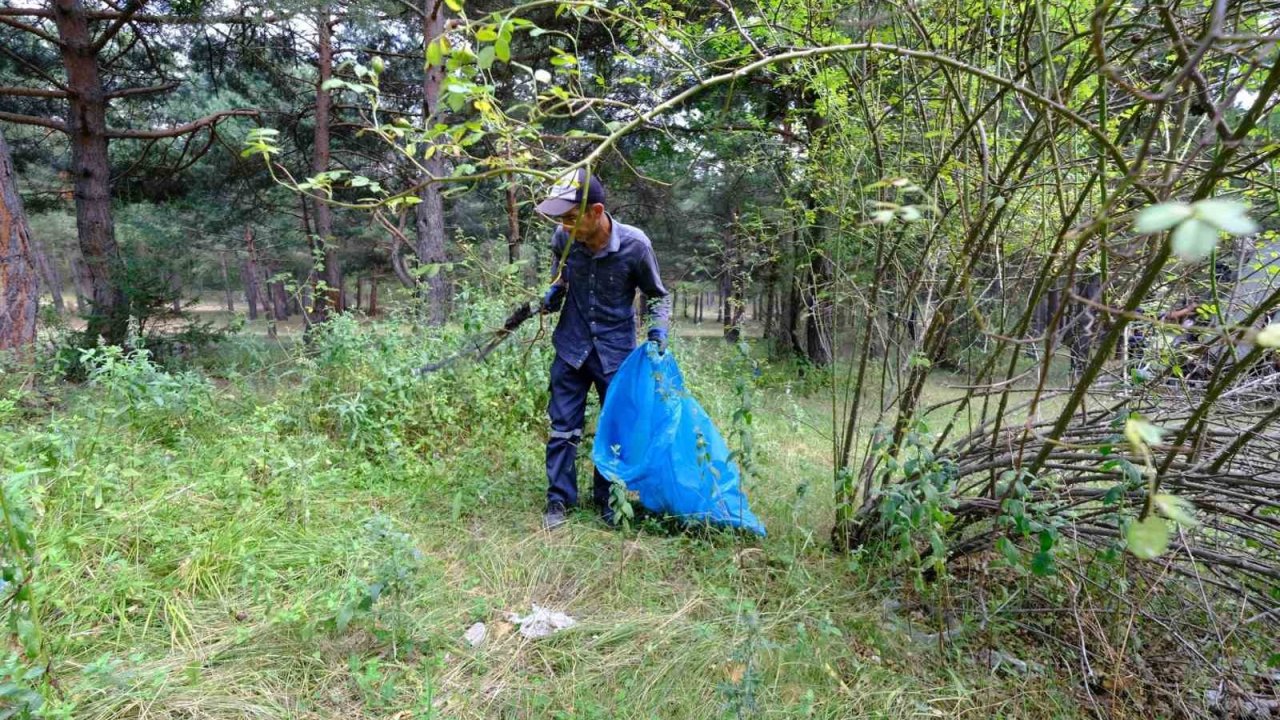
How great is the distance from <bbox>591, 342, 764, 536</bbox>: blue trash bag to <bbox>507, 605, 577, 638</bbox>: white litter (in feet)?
2.28

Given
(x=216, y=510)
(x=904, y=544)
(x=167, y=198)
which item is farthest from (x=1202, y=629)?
(x=167, y=198)

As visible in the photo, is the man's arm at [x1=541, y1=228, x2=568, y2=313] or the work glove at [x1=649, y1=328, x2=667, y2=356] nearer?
the work glove at [x1=649, y1=328, x2=667, y2=356]

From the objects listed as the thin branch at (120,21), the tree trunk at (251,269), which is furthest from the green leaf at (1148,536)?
the tree trunk at (251,269)

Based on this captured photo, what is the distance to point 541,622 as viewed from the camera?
211cm

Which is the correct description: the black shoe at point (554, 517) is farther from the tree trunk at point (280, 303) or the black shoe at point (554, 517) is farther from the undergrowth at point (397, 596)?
the tree trunk at point (280, 303)

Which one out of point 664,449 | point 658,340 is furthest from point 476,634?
point 658,340

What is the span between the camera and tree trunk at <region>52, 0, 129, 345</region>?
627 centimetres

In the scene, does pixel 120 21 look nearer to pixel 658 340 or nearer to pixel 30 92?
pixel 30 92

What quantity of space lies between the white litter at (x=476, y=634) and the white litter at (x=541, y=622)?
0.36ft

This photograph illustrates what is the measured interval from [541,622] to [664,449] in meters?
0.91

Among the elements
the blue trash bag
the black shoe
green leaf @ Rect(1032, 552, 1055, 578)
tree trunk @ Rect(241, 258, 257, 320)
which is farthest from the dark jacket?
tree trunk @ Rect(241, 258, 257, 320)

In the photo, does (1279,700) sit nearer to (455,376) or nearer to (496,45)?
(496,45)

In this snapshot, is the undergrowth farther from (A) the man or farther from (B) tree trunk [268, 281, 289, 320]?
(B) tree trunk [268, 281, 289, 320]

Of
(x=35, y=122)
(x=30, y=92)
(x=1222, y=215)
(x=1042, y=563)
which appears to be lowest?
(x=1042, y=563)
